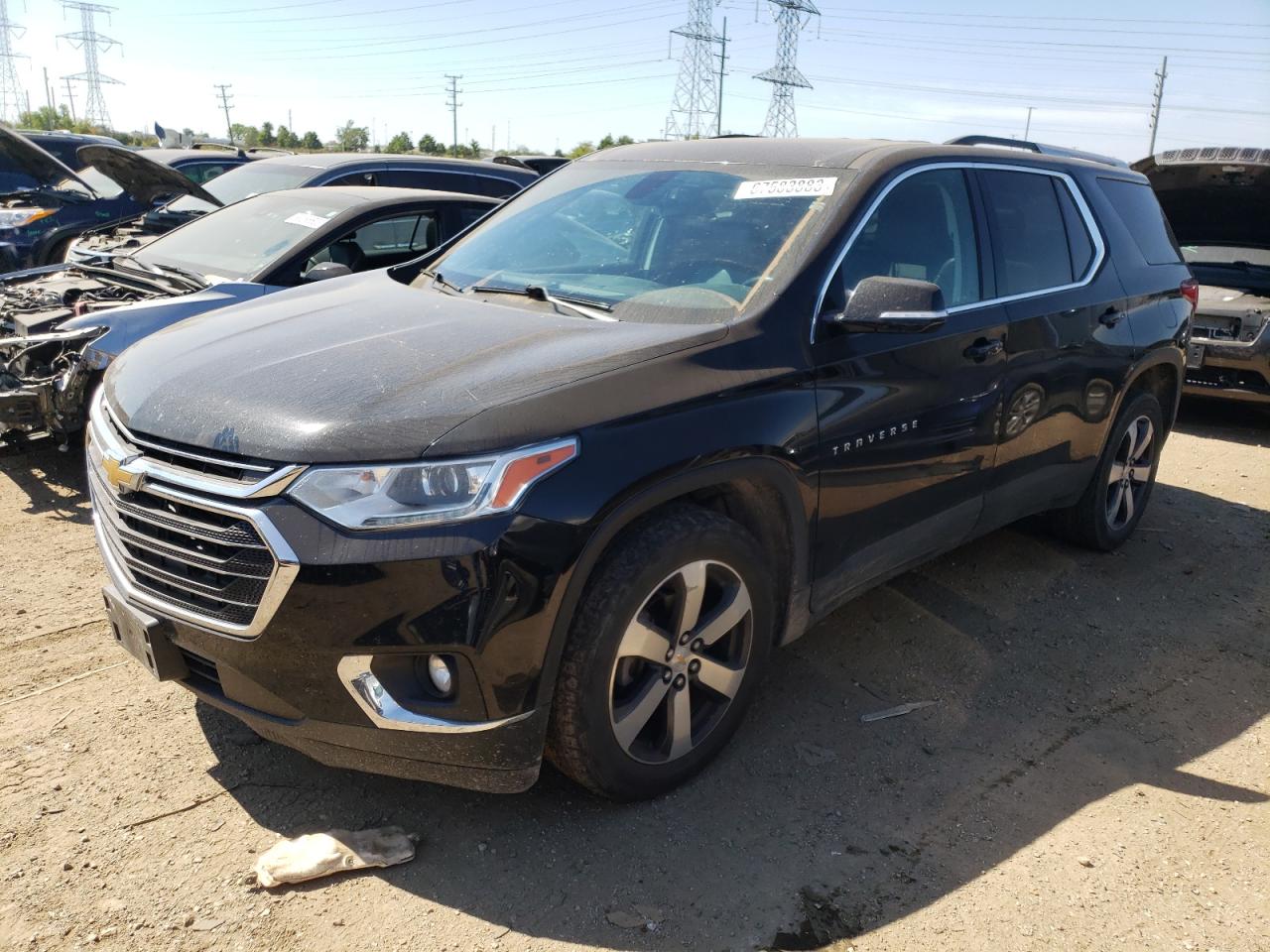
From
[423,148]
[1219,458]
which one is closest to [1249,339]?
[1219,458]

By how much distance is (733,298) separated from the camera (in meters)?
3.11

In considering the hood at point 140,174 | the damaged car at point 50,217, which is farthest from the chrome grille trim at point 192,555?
the damaged car at point 50,217

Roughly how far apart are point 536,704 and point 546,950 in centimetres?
57

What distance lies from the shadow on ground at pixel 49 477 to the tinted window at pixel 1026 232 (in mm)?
4399

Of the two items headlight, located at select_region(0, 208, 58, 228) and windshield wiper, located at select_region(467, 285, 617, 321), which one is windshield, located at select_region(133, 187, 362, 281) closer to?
windshield wiper, located at select_region(467, 285, 617, 321)

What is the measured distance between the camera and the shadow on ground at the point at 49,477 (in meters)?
5.07

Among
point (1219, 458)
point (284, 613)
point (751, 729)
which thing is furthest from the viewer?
point (1219, 458)

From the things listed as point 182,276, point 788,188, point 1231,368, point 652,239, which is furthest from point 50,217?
point 1231,368

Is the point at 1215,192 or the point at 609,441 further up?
the point at 1215,192

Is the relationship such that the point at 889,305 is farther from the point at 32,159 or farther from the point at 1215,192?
the point at 32,159

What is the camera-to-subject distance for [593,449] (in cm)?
247

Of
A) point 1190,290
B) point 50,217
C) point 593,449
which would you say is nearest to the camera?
point 593,449

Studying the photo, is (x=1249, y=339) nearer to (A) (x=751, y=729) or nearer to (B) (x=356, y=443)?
(A) (x=751, y=729)

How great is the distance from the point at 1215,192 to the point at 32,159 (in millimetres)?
9090
